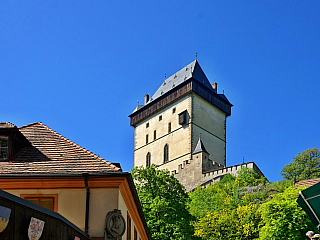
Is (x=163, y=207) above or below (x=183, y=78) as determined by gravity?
→ below

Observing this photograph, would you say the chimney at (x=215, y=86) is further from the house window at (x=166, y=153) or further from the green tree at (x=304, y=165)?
the green tree at (x=304, y=165)

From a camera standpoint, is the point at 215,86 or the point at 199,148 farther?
the point at 215,86

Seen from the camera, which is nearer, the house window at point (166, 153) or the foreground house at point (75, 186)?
the foreground house at point (75, 186)

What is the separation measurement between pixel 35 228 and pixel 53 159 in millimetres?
5463

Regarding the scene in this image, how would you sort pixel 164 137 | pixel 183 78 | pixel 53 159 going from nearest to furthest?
pixel 53 159 < pixel 164 137 < pixel 183 78

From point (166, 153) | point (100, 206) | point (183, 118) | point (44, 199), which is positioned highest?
point (183, 118)

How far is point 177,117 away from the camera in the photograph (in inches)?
3036

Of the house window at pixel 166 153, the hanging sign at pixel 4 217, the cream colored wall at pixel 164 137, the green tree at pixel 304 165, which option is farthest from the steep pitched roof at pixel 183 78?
the hanging sign at pixel 4 217

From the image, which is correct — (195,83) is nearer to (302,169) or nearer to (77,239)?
Answer: (302,169)

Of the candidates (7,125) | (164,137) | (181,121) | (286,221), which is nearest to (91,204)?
(7,125)

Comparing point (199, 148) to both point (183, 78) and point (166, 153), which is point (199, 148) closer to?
point (166, 153)

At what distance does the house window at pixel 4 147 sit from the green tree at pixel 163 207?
2236 centimetres

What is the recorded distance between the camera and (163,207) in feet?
116

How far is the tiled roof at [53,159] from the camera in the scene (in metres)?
12.3
